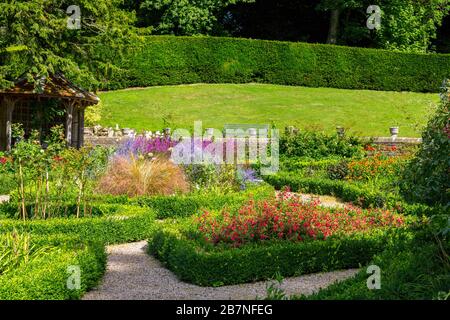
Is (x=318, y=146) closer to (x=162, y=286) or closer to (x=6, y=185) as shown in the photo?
(x=6, y=185)

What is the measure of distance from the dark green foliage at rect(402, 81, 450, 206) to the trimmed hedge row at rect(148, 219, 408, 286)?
0.87 metres

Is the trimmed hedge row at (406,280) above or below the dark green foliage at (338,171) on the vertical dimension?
above

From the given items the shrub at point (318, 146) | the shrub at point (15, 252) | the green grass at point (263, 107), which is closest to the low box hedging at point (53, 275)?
the shrub at point (15, 252)

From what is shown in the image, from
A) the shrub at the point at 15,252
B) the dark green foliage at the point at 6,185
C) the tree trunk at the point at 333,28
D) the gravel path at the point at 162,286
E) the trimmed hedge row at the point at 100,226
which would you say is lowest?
the dark green foliage at the point at 6,185

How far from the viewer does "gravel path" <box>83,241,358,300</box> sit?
6938 millimetres

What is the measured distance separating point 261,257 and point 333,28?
99.1 feet

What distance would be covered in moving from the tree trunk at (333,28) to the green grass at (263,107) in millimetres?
5959

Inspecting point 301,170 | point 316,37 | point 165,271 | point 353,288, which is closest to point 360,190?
point 301,170

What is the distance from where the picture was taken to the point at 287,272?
7785 mm

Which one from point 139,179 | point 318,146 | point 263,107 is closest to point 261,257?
point 139,179

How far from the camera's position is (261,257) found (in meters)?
7.65

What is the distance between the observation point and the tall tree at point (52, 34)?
60.5 feet

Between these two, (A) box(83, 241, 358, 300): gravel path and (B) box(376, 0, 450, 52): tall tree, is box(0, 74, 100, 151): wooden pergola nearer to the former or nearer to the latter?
(A) box(83, 241, 358, 300): gravel path

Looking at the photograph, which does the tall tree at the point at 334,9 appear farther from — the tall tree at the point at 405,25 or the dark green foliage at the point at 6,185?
the dark green foliage at the point at 6,185
